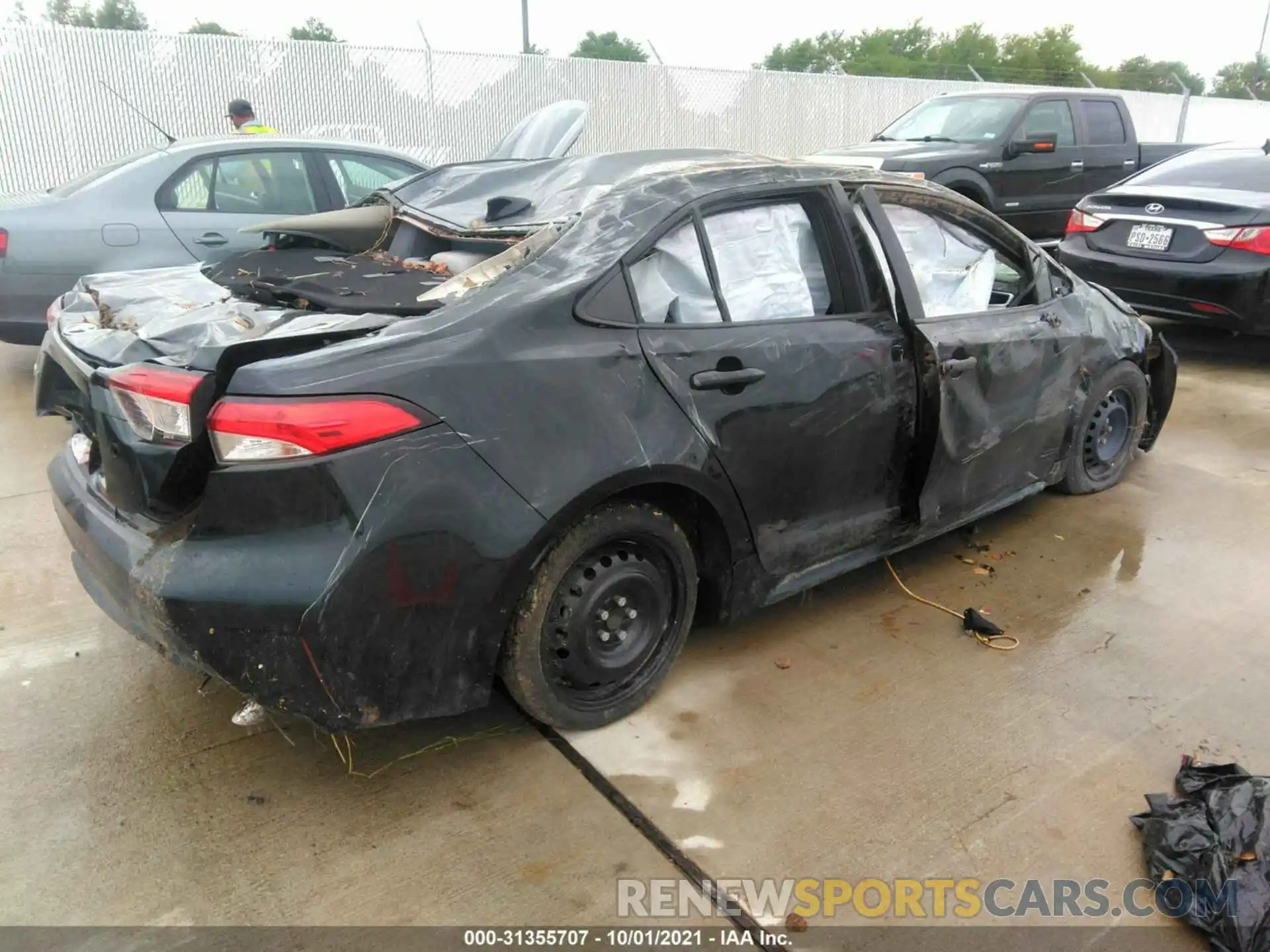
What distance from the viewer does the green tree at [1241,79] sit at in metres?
50.7

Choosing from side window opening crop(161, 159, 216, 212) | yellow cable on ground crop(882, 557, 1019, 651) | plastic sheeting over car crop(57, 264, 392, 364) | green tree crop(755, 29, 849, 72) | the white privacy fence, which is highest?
green tree crop(755, 29, 849, 72)

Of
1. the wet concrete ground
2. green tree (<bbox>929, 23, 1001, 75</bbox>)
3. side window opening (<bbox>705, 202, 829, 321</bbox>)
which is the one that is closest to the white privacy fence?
side window opening (<bbox>705, 202, 829, 321</bbox>)

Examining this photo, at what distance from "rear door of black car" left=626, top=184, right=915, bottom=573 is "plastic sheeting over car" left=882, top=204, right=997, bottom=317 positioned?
35cm

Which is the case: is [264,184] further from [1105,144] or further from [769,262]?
[1105,144]

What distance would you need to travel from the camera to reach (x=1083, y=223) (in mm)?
7535

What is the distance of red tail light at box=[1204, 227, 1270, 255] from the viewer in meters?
6.59

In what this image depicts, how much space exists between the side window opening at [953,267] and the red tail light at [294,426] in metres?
2.08

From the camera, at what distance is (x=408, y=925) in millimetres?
2230

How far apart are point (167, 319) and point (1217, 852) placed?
3.07m

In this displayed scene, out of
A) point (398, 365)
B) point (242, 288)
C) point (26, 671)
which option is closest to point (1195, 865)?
point (398, 365)

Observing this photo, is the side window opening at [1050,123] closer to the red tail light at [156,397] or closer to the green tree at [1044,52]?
the red tail light at [156,397]

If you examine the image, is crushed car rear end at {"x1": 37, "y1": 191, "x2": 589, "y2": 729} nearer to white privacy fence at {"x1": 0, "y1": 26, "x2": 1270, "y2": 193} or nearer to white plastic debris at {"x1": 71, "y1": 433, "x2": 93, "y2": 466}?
white plastic debris at {"x1": 71, "y1": 433, "x2": 93, "y2": 466}

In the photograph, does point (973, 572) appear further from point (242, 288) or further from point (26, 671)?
point (26, 671)

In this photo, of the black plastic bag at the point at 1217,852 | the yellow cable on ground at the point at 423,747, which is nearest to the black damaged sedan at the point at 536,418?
the yellow cable on ground at the point at 423,747
